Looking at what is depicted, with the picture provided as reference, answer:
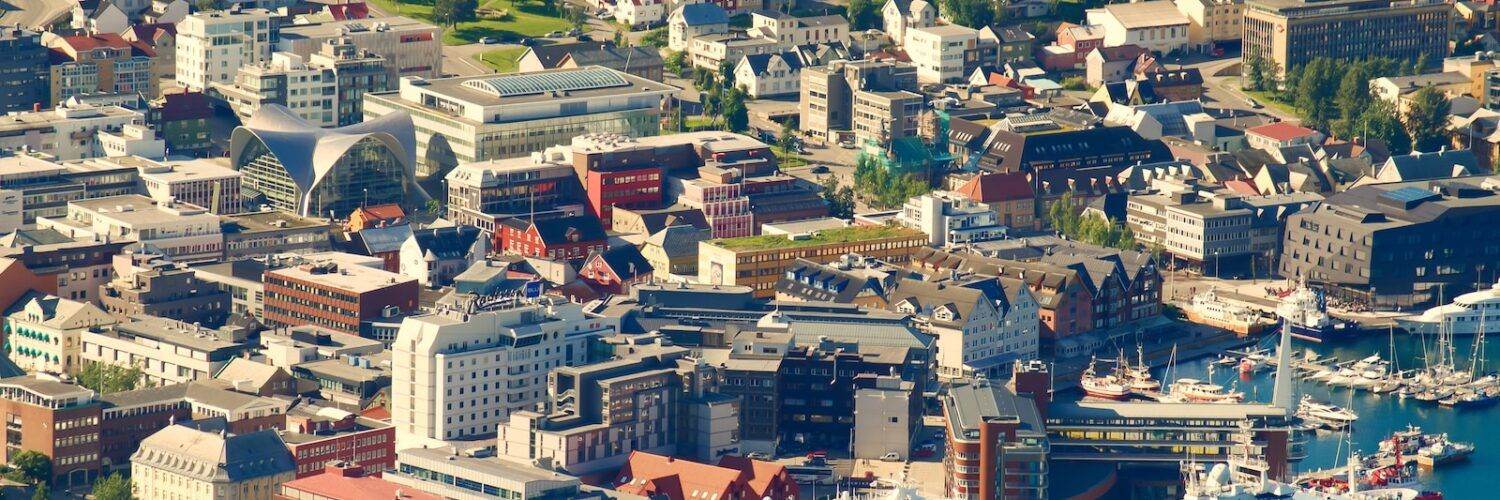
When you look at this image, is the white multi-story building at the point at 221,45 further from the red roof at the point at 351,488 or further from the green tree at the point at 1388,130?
the red roof at the point at 351,488

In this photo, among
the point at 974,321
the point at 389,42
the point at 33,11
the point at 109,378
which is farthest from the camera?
the point at 33,11

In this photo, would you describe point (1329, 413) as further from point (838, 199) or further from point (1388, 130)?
point (1388, 130)

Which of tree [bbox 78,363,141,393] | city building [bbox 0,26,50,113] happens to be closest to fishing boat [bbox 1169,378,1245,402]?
tree [bbox 78,363,141,393]

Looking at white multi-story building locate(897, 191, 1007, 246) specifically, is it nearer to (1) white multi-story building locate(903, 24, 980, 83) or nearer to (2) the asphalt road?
(1) white multi-story building locate(903, 24, 980, 83)

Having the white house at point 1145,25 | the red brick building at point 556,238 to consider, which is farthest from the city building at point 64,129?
the white house at point 1145,25

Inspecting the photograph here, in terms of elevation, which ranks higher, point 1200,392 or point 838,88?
point 838,88

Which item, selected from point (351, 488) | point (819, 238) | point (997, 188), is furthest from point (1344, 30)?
point (351, 488)
